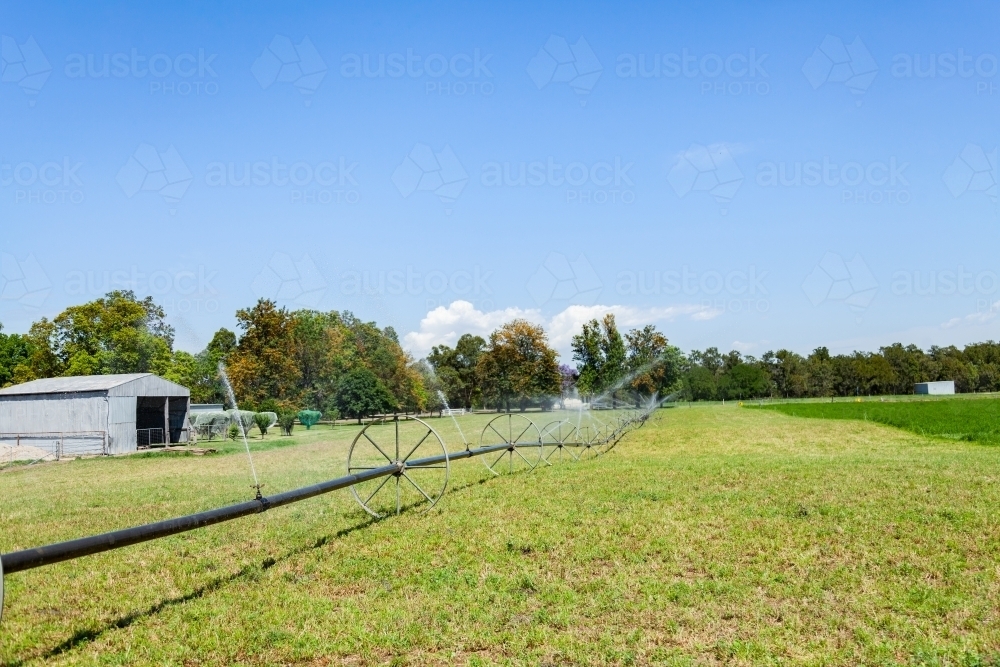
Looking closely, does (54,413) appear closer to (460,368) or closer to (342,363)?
(342,363)

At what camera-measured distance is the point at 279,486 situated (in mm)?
13742

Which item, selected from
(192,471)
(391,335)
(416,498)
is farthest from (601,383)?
(416,498)

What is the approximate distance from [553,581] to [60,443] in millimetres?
25866

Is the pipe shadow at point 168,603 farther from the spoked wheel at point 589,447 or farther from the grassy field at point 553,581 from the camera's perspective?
the spoked wheel at point 589,447

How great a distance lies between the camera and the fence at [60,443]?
2553cm

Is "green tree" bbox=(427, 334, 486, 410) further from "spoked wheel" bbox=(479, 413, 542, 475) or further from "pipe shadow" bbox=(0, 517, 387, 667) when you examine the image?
"pipe shadow" bbox=(0, 517, 387, 667)

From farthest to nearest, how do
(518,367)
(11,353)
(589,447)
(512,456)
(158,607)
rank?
(518,367), (11,353), (589,447), (512,456), (158,607)

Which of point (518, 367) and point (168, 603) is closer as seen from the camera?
point (168, 603)

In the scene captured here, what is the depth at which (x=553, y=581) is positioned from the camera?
227 inches

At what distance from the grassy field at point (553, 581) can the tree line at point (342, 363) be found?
33329mm

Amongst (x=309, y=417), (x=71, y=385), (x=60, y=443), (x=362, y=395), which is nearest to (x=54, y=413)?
(x=71, y=385)

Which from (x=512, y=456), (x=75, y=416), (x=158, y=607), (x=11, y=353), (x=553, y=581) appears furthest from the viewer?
(x=11, y=353)

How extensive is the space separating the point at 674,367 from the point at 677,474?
74.3 m

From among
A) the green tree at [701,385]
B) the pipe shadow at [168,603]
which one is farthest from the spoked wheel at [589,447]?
the green tree at [701,385]
